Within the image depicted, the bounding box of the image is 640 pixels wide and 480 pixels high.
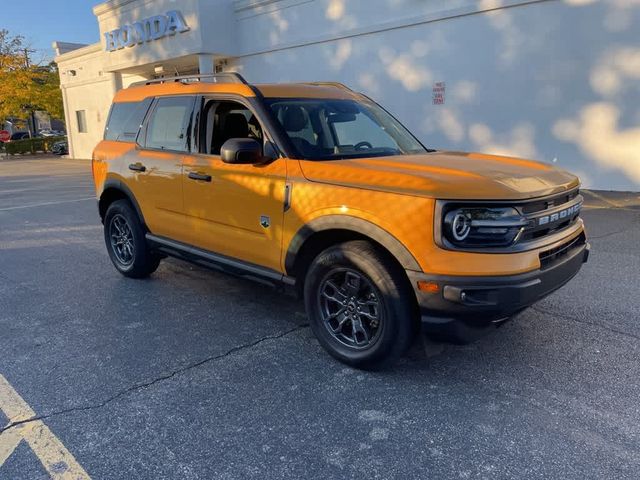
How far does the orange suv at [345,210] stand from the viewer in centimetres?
298

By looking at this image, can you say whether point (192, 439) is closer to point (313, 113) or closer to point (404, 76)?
point (313, 113)

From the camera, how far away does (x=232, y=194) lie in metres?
4.14

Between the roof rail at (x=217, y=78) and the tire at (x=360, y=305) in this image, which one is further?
the roof rail at (x=217, y=78)

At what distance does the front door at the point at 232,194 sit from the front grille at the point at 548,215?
5.58 feet

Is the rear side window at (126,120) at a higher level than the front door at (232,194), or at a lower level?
higher

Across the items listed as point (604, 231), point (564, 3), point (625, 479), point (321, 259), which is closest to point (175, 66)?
point (564, 3)

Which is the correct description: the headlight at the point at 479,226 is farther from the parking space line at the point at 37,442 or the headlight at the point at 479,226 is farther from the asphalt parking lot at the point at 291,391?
the parking space line at the point at 37,442

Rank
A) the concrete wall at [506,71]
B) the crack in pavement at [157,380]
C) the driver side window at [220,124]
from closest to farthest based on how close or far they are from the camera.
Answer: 1. the crack in pavement at [157,380]
2. the driver side window at [220,124]
3. the concrete wall at [506,71]

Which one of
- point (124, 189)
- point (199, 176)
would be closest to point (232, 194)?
point (199, 176)

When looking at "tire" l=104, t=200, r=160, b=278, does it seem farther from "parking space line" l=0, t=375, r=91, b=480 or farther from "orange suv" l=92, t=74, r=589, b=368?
"parking space line" l=0, t=375, r=91, b=480

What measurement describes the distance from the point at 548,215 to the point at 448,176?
727 millimetres

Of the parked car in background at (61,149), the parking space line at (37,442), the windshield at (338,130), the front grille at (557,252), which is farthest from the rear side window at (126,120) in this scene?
the parked car in background at (61,149)

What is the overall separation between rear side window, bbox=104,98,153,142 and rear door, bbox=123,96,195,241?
0.16m

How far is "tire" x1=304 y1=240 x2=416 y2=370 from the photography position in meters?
3.23
